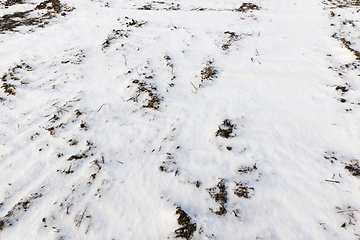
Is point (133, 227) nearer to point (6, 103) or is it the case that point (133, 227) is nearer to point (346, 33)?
point (6, 103)

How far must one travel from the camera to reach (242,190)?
248cm

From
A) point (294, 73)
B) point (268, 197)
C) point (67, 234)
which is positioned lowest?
point (67, 234)

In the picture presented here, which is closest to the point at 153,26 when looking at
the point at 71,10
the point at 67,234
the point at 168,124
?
the point at 71,10

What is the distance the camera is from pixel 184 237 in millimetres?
Result: 2123

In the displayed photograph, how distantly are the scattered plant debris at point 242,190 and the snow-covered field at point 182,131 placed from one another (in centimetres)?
1

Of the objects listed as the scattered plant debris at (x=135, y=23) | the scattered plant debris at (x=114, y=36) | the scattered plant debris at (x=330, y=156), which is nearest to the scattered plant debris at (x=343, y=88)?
the scattered plant debris at (x=330, y=156)

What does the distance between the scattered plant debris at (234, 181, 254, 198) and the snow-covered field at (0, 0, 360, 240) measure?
0.01 metres

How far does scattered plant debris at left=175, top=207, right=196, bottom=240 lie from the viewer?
84.0 inches

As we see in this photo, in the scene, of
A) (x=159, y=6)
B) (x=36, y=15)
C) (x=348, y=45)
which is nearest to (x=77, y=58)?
(x=36, y=15)

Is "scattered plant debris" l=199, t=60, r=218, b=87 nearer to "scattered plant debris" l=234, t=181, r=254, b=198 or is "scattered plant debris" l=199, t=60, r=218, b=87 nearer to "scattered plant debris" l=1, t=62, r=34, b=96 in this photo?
"scattered plant debris" l=234, t=181, r=254, b=198

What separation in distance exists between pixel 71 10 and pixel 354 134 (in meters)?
8.63

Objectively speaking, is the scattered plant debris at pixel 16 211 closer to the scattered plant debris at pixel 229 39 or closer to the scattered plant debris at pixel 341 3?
the scattered plant debris at pixel 229 39

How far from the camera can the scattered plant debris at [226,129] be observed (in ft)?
10.1

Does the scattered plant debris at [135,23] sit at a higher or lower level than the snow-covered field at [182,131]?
higher
